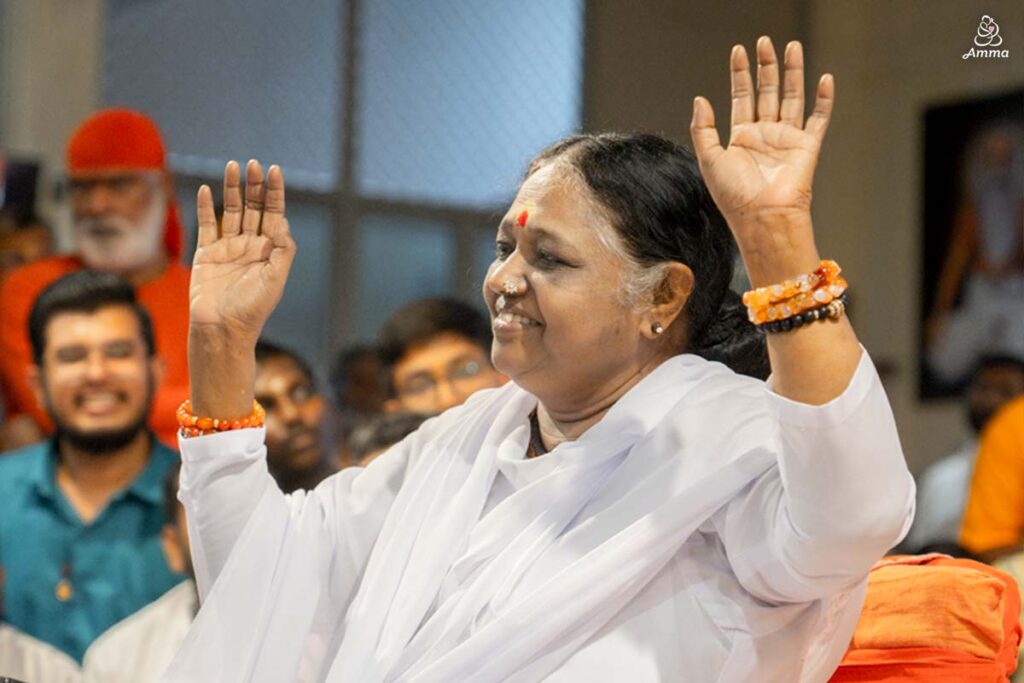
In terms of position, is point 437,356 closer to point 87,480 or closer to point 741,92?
point 87,480

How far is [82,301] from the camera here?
4234 mm

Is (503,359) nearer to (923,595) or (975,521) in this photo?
(923,595)

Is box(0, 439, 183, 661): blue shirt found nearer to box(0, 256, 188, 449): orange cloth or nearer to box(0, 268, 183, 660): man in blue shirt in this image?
box(0, 268, 183, 660): man in blue shirt

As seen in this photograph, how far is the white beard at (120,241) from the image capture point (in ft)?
16.0

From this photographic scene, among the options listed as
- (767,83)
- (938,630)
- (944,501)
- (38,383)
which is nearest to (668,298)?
(767,83)

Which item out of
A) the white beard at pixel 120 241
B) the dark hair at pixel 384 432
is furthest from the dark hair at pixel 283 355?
the white beard at pixel 120 241

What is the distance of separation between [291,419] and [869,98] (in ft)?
15.0

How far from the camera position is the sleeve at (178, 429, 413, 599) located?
240cm

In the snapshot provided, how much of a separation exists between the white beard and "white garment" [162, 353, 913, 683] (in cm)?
248

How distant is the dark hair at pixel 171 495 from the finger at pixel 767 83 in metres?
2.49

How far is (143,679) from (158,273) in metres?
1.54

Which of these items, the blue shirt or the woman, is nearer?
the woman

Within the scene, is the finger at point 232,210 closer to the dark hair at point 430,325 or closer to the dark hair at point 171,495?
the dark hair at point 171,495

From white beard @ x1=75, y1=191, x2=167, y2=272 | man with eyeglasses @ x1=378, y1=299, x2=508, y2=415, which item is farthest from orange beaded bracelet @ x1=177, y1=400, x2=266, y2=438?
white beard @ x1=75, y1=191, x2=167, y2=272
